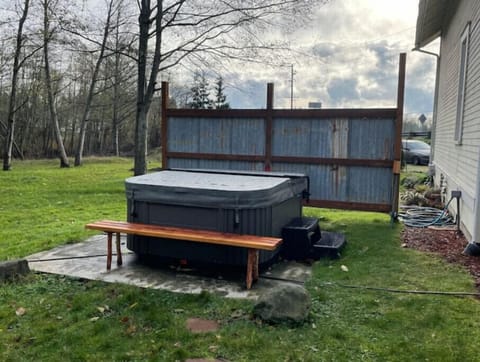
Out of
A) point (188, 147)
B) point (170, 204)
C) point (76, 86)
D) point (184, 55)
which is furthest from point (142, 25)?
point (76, 86)

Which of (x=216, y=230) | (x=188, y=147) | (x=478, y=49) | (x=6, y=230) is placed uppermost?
(x=478, y=49)

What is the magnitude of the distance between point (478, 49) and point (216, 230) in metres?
4.33

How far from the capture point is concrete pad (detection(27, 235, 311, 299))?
361cm

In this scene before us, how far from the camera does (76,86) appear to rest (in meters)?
24.9

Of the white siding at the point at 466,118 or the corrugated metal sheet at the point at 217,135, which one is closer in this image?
the white siding at the point at 466,118

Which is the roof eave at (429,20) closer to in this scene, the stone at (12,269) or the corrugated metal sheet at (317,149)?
the corrugated metal sheet at (317,149)

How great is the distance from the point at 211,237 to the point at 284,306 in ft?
3.38

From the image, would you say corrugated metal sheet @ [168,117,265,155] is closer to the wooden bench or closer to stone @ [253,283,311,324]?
the wooden bench

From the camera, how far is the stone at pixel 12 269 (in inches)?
145

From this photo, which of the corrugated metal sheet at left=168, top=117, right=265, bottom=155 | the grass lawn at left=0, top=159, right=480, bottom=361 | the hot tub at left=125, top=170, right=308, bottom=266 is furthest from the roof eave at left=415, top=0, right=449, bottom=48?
the hot tub at left=125, top=170, right=308, bottom=266

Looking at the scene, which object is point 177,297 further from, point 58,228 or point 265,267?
point 58,228

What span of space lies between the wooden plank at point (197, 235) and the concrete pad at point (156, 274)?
15.5 inches

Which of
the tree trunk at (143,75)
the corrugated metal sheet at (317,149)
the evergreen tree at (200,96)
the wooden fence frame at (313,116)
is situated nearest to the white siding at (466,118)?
the wooden fence frame at (313,116)

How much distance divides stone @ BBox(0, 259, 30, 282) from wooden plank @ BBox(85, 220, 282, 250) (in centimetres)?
69
